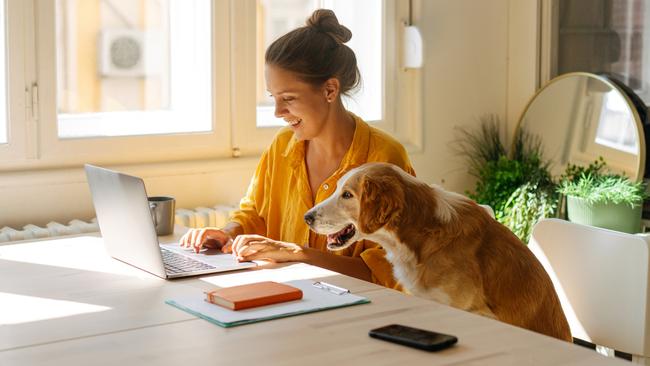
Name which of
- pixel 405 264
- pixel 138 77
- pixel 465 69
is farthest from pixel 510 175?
pixel 405 264

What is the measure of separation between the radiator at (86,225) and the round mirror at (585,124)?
136cm

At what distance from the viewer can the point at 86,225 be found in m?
2.86

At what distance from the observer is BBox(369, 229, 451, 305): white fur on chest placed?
2.06 metres

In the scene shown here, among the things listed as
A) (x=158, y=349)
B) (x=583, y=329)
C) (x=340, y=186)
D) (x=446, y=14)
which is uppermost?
(x=446, y=14)

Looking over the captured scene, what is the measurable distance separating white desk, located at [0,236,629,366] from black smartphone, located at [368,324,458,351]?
0.04 ft

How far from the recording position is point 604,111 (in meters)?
3.51

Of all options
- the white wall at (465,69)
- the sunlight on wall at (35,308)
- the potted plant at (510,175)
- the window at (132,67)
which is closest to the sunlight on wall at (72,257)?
the sunlight on wall at (35,308)

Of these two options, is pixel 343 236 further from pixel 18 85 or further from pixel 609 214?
pixel 609 214

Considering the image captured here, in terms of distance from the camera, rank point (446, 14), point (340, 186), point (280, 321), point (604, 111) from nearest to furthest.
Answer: point (280, 321) < point (340, 186) < point (604, 111) < point (446, 14)

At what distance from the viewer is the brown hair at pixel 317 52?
237 cm

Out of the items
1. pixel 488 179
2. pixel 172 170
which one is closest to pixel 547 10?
pixel 488 179

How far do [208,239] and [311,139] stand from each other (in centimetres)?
42

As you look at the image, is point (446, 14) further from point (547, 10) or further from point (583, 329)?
point (583, 329)

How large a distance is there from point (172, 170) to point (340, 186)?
4.00ft
